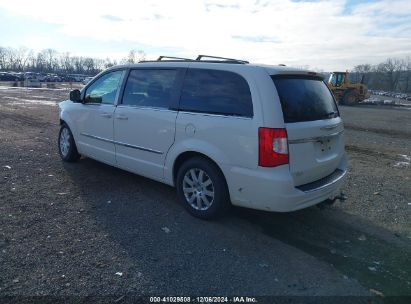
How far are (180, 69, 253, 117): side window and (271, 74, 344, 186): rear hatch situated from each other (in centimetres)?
39

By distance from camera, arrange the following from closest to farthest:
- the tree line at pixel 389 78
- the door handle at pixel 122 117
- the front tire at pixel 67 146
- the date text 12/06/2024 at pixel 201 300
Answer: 1. the date text 12/06/2024 at pixel 201 300
2. the door handle at pixel 122 117
3. the front tire at pixel 67 146
4. the tree line at pixel 389 78

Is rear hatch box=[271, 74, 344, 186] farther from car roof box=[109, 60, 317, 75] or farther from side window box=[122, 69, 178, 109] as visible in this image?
side window box=[122, 69, 178, 109]

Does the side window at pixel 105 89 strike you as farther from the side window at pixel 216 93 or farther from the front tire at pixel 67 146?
the side window at pixel 216 93

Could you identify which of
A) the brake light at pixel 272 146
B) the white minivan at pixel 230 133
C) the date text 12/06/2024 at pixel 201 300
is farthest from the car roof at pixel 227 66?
the date text 12/06/2024 at pixel 201 300

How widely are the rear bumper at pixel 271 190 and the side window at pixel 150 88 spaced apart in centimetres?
149

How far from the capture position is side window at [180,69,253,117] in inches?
164

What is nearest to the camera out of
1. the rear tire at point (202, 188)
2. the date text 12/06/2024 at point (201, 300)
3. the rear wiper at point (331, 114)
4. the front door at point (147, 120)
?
the date text 12/06/2024 at point (201, 300)

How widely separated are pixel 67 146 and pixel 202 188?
3.57 metres

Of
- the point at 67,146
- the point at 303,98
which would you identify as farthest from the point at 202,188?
the point at 67,146

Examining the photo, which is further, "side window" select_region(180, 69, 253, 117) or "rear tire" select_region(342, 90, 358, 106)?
"rear tire" select_region(342, 90, 358, 106)

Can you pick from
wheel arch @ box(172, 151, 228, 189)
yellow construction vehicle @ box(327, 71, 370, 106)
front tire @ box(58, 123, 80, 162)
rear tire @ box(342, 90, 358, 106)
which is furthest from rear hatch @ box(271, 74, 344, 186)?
rear tire @ box(342, 90, 358, 106)

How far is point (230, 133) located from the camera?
163 inches

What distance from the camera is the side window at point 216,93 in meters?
4.17

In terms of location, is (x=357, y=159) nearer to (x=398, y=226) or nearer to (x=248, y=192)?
(x=398, y=226)
